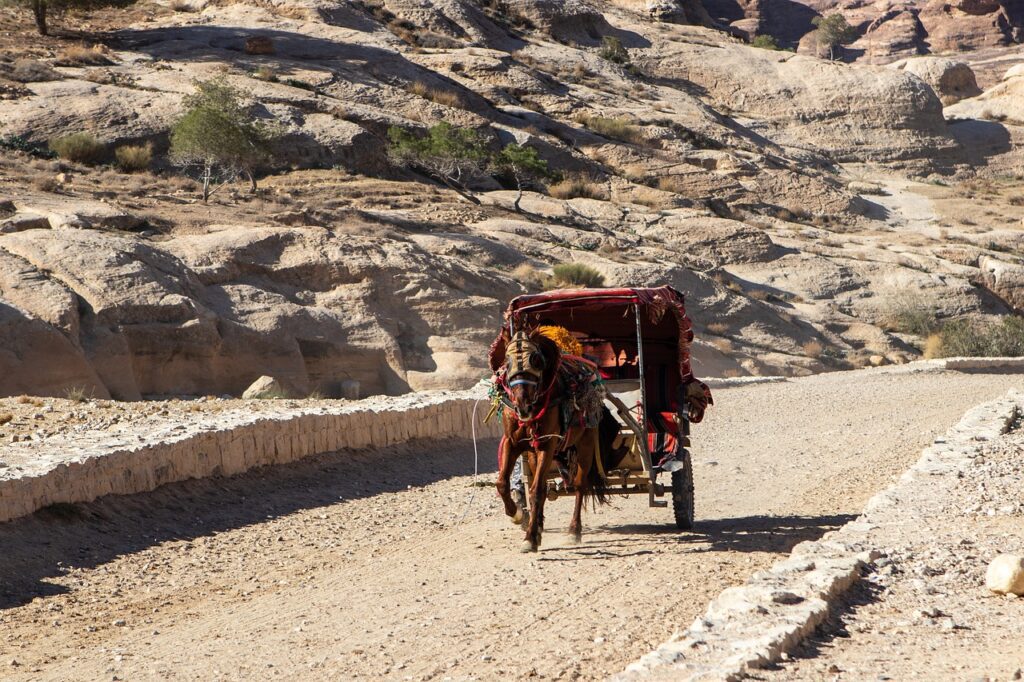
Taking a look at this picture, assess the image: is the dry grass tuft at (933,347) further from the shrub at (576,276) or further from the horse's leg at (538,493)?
the horse's leg at (538,493)

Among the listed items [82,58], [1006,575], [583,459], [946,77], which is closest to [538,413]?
[583,459]

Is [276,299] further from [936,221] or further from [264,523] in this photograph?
[936,221]

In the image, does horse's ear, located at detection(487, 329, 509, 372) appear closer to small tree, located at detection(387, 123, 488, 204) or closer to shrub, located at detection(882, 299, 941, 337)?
shrub, located at detection(882, 299, 941, 337)

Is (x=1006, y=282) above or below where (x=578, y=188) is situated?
below

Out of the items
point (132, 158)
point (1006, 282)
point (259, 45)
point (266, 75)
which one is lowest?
point (1006, 282)

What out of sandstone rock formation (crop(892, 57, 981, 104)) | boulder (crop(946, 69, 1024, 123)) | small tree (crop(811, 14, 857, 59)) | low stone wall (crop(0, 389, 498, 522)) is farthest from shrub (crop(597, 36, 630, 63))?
small tree (crop(811, 14, 857, 59))

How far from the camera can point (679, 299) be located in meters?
11.3

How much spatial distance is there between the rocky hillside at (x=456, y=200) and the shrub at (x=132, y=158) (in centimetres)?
94

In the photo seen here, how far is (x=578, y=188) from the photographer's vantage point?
47219 millimetres

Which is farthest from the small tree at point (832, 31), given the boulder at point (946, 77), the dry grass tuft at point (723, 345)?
the dry grass tuft at point (723, 345)

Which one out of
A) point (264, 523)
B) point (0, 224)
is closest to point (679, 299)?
point (264, 523)

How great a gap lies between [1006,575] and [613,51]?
68.8 metres

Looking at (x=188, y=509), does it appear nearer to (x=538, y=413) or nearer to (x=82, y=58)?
(x=538, y=413)

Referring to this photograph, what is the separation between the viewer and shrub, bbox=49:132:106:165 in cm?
3547
